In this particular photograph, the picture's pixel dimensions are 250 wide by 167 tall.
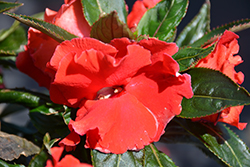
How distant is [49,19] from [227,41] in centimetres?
33

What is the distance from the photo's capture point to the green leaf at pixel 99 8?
455 mm

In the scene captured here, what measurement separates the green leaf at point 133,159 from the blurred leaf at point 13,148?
0.15m

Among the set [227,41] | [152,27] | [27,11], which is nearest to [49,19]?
[152,27]

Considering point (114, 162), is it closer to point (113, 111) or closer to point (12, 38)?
point (113, 111)

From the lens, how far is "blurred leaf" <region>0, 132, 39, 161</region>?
433 mm

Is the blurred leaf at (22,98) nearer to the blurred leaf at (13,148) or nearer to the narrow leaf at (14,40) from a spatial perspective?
the blurred leaf at (13,148)

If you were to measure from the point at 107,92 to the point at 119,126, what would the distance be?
0.23 feet

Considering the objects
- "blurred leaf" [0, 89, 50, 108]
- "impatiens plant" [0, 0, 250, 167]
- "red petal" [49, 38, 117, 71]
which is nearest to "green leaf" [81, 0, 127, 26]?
"impatiens plant" [0, 0, 250, 167]

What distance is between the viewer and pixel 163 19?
49cm

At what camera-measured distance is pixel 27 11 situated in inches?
94.2

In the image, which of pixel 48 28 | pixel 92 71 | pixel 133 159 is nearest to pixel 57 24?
pixel 48 28

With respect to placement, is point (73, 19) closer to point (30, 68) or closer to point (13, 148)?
point (30, 68)

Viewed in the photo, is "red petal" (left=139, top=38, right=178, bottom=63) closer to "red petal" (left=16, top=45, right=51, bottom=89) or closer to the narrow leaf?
"red petal" (left=16, top=45, right=51, bottom=89)

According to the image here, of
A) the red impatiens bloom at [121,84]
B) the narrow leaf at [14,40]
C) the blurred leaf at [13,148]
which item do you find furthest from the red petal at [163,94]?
the narrow leaf at [14,40]
